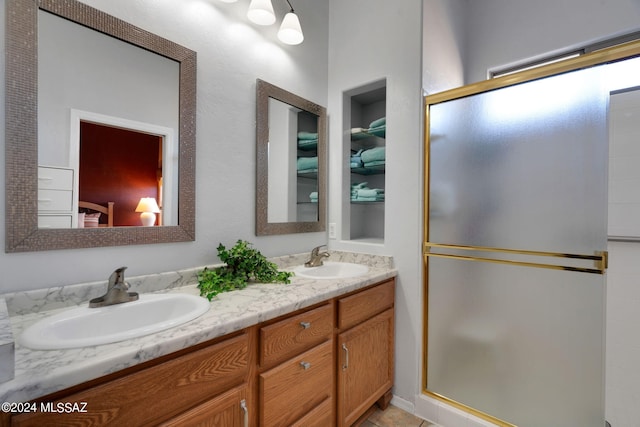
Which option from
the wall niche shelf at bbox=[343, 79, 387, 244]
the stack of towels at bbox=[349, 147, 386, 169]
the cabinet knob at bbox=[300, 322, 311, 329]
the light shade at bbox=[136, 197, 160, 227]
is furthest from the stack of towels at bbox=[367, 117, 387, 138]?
the light shade at bbox=[136, 197, 160, 227]

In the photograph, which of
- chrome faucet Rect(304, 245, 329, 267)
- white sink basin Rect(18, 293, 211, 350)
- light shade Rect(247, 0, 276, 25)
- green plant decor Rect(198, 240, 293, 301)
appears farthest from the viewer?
chrome faucet Rect(304, 245, 329, 267)

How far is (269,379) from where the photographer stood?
1099mm

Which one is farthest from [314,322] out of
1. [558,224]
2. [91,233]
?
[558,224]

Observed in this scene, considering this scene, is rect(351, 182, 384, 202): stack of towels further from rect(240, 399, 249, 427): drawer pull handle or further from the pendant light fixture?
rect(240, 399, 249, 427): drawer pull handle

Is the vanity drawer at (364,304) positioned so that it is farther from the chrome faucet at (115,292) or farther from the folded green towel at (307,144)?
the folded green towel at (307,144)

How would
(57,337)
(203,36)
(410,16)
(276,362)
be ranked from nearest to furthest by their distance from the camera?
(57,337) < (276,362) < (203,36) < (410,16)

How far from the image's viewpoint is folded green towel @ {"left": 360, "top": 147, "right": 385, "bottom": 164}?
208 cm

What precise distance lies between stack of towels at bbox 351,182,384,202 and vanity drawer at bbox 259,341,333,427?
3.57 ft

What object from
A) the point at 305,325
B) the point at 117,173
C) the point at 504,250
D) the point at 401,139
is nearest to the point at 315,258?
the point at 305,325

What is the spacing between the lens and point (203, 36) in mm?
1499

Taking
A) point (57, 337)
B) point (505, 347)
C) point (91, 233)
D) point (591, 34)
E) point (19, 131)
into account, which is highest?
point (591, 34)

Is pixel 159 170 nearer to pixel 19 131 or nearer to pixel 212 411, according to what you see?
pixel 19 131

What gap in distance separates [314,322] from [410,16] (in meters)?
1.89

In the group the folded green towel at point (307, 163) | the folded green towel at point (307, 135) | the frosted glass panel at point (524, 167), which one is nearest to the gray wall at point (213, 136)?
the folded green towel at point (307, 135)
